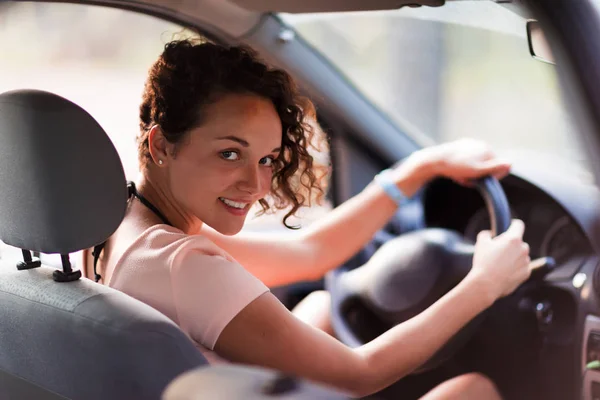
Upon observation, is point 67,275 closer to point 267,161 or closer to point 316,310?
point 267,161

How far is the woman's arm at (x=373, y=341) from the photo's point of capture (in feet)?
4.69

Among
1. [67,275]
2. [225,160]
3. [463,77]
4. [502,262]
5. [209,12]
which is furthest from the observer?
[463,77]

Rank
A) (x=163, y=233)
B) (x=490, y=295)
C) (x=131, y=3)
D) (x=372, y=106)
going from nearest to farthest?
(x=163, y=233)
(x=490, y=295)
(x=131, y=3)
(x=372, y=106)

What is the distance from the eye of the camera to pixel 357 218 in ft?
7.73

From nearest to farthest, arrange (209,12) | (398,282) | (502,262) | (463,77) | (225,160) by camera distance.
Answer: (225,160)
(502,262)
(209,12)
(398,282)
(463,77)

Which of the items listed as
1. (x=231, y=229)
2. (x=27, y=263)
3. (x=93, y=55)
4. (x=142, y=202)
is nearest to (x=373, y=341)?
(x=231, y=229)

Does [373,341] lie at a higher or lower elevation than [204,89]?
lower

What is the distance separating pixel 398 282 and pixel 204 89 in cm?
95

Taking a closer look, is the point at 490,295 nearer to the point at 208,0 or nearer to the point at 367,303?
the point at 367,303

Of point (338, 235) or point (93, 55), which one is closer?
point (338, 235)

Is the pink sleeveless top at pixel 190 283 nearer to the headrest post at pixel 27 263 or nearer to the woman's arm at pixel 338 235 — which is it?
the headrest post at pixel 27 263

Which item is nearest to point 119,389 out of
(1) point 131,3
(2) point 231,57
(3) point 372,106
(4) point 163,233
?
(4) point 163,233

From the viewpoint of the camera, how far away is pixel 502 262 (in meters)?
1.92

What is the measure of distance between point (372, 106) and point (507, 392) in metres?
0.91
